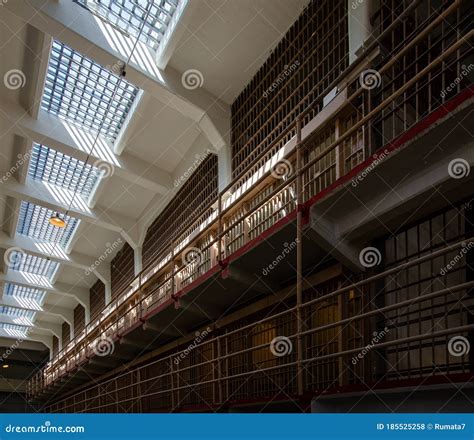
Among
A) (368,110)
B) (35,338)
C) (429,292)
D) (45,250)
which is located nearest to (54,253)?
(45,250)

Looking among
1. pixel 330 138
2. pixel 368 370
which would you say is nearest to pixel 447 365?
pixel 368 370

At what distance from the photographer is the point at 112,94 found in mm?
13633

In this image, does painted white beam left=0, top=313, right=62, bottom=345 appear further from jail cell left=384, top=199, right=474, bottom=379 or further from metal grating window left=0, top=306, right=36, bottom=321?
jail cell left=384, top=199, right=474, bottom=379

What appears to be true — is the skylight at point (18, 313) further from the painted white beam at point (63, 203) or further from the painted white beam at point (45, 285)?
the painted white beam at point (63, 203)

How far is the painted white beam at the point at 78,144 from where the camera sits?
13172 millimetres

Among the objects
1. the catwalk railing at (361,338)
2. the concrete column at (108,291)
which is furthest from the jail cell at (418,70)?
the concrete column at (108,291)

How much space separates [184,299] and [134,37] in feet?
20.9

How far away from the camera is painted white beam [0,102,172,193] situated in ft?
43.2

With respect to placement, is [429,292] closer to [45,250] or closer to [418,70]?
[418,70]

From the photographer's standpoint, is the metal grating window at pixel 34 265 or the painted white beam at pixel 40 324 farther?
the painted white beam at pixel 40 324

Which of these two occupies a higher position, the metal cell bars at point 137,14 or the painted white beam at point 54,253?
the metal cell bars at point 137,14

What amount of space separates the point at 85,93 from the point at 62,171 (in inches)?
175

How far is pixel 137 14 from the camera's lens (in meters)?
11.3

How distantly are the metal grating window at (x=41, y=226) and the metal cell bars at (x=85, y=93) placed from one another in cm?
661
